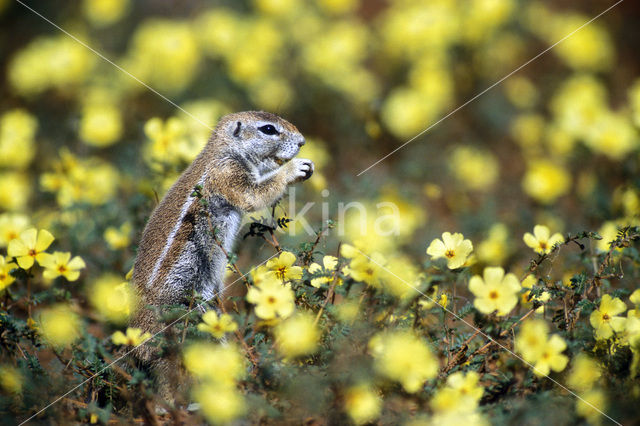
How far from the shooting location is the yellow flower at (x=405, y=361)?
262cm

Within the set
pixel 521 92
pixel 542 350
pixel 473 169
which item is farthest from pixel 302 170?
pixel 521 92

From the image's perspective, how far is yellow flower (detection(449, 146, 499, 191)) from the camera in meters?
6.82

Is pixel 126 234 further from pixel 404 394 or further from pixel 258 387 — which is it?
pixel 404 394

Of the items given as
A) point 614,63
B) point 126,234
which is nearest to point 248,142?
point 126,234

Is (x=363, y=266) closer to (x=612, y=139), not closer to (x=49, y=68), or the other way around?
(x=612, y=139)

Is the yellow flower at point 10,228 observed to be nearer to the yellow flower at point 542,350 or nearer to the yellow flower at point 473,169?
the yellow flower at point 542,350

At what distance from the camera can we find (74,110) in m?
7.36

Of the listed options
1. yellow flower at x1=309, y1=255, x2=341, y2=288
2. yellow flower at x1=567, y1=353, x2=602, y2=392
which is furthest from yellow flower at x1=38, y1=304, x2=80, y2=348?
yellow flower at x1=567, y1=353, x2=602, y2=392

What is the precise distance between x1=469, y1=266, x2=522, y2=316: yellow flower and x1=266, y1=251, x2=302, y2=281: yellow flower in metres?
0.89

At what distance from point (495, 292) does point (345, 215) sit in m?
2.33

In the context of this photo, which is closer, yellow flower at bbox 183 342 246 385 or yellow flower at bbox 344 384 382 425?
yellow flower at bbox 183 342 246 385

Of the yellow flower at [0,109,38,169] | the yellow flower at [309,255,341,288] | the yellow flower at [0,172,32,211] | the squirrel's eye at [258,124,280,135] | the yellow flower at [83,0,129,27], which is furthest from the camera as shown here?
the yellow flower at [83,0,129,27]

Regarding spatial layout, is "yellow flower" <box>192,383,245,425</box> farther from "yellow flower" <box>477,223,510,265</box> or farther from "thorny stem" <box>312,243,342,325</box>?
"yellow flower" <box>477,223,510,265</box>

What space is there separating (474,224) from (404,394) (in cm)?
306
